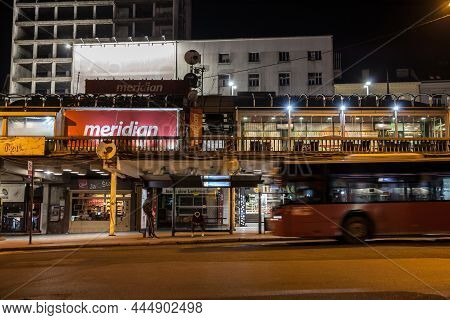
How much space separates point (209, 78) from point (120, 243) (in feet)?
114

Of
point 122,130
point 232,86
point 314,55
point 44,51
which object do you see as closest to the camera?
point 122,130

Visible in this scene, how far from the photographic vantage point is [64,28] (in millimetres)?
77875

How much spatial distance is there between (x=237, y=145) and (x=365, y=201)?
13046mm

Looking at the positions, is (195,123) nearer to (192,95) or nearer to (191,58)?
(192,95)

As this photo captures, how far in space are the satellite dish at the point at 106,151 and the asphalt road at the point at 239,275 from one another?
368 inches

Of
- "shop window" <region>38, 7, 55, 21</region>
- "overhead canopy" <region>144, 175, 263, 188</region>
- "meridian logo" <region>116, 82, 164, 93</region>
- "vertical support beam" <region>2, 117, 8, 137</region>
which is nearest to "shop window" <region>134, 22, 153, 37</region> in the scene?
"shop window" <region>38, 7, 55, 21</region>

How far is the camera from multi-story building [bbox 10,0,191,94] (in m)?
73.8

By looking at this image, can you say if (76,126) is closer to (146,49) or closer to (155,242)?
(155,242)

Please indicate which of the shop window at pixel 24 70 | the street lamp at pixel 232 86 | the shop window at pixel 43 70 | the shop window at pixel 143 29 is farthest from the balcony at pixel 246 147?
the shop window at pixel 24 70

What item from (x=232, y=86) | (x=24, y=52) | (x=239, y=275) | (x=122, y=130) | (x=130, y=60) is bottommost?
(x=239, y=275)

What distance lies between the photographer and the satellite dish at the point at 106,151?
24.3 meters

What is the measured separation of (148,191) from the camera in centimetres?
2769

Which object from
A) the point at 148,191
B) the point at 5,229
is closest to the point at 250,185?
the point at 148,191

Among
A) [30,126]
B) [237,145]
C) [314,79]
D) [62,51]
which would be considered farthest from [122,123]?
[62,51]
